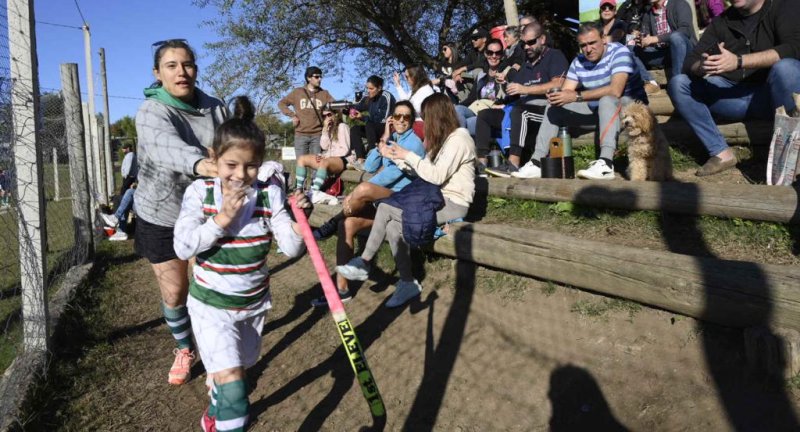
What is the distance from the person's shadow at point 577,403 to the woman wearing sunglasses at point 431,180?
1.67m

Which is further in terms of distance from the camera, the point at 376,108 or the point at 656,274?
the point at 376,108

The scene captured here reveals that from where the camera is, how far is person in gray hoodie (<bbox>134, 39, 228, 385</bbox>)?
275 centimetres

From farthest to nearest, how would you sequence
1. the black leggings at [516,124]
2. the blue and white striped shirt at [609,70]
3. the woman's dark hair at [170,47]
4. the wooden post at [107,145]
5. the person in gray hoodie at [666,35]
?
the wooden post at [107,145]
the person in gray hoodie at [666,35]
the black leggings at [516,124]
the blue and white striped shirt at [609,70]
the woman's dark hair at [170,47]

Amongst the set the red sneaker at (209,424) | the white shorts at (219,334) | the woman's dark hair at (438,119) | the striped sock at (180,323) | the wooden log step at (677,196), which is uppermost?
the woman's dark hair at (438,119)

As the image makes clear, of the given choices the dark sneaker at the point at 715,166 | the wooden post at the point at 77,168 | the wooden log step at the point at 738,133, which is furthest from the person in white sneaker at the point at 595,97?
the wooden post at the point at 77,168

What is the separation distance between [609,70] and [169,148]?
4.20 metres

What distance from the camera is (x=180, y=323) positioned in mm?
3424

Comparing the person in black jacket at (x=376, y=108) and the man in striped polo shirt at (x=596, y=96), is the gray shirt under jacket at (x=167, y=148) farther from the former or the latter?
the person in black jacket at (x=376, y=108)

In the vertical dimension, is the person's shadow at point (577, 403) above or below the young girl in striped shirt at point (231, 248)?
below

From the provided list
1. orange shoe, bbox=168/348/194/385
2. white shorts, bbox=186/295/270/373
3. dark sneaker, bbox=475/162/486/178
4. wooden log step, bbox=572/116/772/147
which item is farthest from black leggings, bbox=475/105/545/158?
white shorts, bbox=186/295/270/373

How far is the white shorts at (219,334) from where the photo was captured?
2.36 metres

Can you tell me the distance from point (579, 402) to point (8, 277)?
21.2 feet

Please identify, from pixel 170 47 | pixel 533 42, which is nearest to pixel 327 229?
pixel 170 47

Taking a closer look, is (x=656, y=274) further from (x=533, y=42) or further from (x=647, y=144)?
(x=533, y=42)
